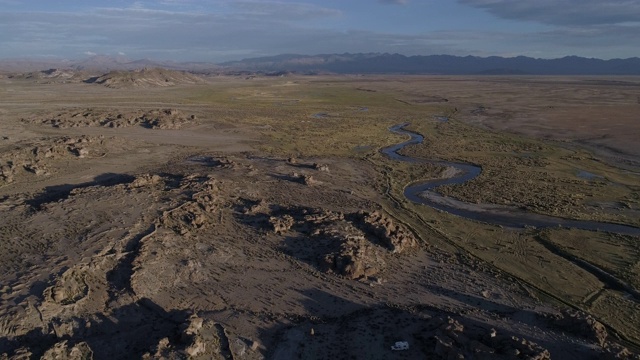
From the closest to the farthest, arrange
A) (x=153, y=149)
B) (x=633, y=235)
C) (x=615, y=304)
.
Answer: (x=615, y=304) < (x=633, y=235) < (x=153, y=149)

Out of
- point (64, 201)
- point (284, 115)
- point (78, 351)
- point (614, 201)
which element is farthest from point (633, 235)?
point (284, 115)

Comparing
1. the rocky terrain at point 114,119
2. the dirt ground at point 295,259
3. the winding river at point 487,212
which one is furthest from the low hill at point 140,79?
the winding river at point 487,212

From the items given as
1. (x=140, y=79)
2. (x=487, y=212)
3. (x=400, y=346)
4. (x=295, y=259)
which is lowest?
(x=400, y=346)

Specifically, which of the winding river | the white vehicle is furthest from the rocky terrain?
the white vehicle

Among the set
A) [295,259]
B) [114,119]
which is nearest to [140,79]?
[114,119]

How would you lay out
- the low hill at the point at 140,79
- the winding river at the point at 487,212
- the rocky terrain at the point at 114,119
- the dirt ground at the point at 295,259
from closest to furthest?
the dirt ground at the point at 295,259 → the winding river at the point at 487,212 → the rocky terrain at the point at 114,119 → the low hill at the point at 140,79

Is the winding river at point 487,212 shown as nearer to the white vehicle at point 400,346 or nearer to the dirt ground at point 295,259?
the dirt ground at point 295,259

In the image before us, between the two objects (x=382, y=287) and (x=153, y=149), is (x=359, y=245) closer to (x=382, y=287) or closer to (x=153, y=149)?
(x=382, y=287)

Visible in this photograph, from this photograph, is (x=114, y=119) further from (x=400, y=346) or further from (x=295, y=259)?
(x=400, y=346)
